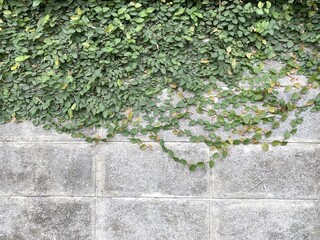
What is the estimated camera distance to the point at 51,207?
243 centimetres

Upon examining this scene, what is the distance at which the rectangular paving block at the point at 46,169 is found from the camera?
2.41 meters

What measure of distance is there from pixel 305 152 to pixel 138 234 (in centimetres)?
120

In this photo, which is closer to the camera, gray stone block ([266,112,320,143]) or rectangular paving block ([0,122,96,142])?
gray stone block ([266,112,320,143])

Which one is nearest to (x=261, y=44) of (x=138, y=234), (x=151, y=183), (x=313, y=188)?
(x=313, y=188)

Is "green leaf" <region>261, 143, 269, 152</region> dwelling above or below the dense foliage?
below

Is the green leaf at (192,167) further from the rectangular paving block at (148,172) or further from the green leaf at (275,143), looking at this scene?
the green leaf at (275,143)

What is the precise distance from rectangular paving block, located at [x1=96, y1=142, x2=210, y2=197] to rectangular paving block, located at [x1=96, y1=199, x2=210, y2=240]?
64mm

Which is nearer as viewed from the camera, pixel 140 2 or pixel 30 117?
pixel 140 2

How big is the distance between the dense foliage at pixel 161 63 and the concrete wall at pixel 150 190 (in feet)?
0.32

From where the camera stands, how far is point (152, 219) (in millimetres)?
2371

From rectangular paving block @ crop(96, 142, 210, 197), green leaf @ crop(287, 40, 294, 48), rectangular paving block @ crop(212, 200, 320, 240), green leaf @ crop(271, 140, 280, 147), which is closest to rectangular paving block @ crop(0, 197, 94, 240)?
rectangular paving block @ crop(96, 142, 210, 197)

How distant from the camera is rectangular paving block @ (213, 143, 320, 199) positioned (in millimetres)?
2305

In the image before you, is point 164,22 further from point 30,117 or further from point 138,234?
point 138,234

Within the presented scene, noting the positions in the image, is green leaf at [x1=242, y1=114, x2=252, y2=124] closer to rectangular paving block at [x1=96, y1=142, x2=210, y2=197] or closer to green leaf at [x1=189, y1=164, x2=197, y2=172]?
rectangular paving block at [x1=96, y1=142, x2=210, y2=197]
